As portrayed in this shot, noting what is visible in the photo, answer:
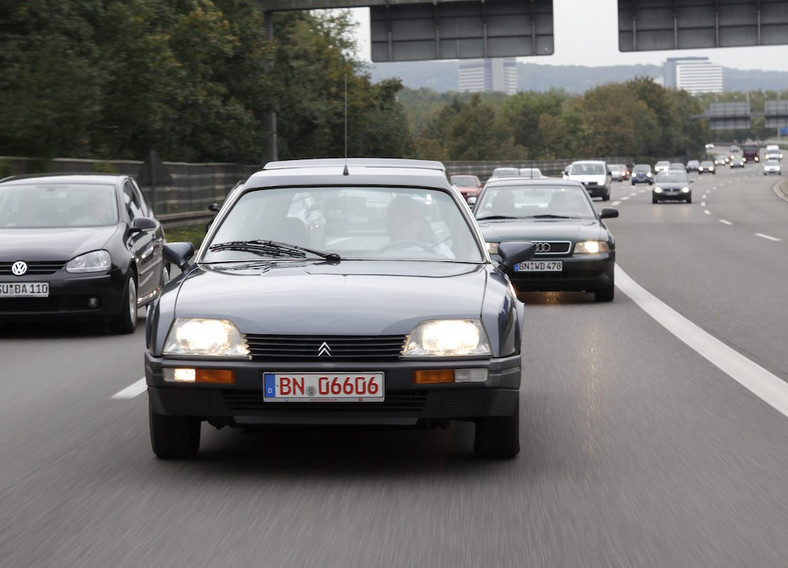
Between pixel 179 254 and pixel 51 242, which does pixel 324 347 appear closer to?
pixel 179 254

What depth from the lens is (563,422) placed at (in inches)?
303

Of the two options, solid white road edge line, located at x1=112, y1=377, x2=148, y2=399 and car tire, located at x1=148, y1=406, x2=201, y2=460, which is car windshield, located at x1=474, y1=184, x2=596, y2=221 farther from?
car tire, located at x1=148, y1=406, x2=201, y2=460

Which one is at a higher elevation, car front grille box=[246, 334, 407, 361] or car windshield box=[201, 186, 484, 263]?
car windshield box=[201, 186, 484, 263]

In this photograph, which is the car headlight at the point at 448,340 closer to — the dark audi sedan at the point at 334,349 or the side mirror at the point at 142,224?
the dark audi sedan at the point at 334,349

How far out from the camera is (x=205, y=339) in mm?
6160

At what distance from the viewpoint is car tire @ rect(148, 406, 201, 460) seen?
6.41m

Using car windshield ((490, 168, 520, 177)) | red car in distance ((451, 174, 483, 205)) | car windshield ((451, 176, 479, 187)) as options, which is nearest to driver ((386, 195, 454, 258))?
red car in distance ((451, 174, 483, 205))

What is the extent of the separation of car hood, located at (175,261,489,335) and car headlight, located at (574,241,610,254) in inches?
342

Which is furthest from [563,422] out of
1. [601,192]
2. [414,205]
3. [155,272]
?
[601,192]

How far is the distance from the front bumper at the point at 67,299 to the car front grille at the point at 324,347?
22.3ft

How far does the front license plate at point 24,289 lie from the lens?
12422 millimetres

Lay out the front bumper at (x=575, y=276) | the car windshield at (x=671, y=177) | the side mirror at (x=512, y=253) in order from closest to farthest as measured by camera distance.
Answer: the side mirror at (x=512, y=253), the front bumper at (x=575, y=276), the car windshield at (x=671, y=177)

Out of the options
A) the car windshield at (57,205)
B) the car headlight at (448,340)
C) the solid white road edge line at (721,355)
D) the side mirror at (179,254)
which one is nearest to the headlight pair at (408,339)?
the car headlight at (448,340)

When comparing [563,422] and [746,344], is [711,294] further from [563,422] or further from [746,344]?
[563,422]
